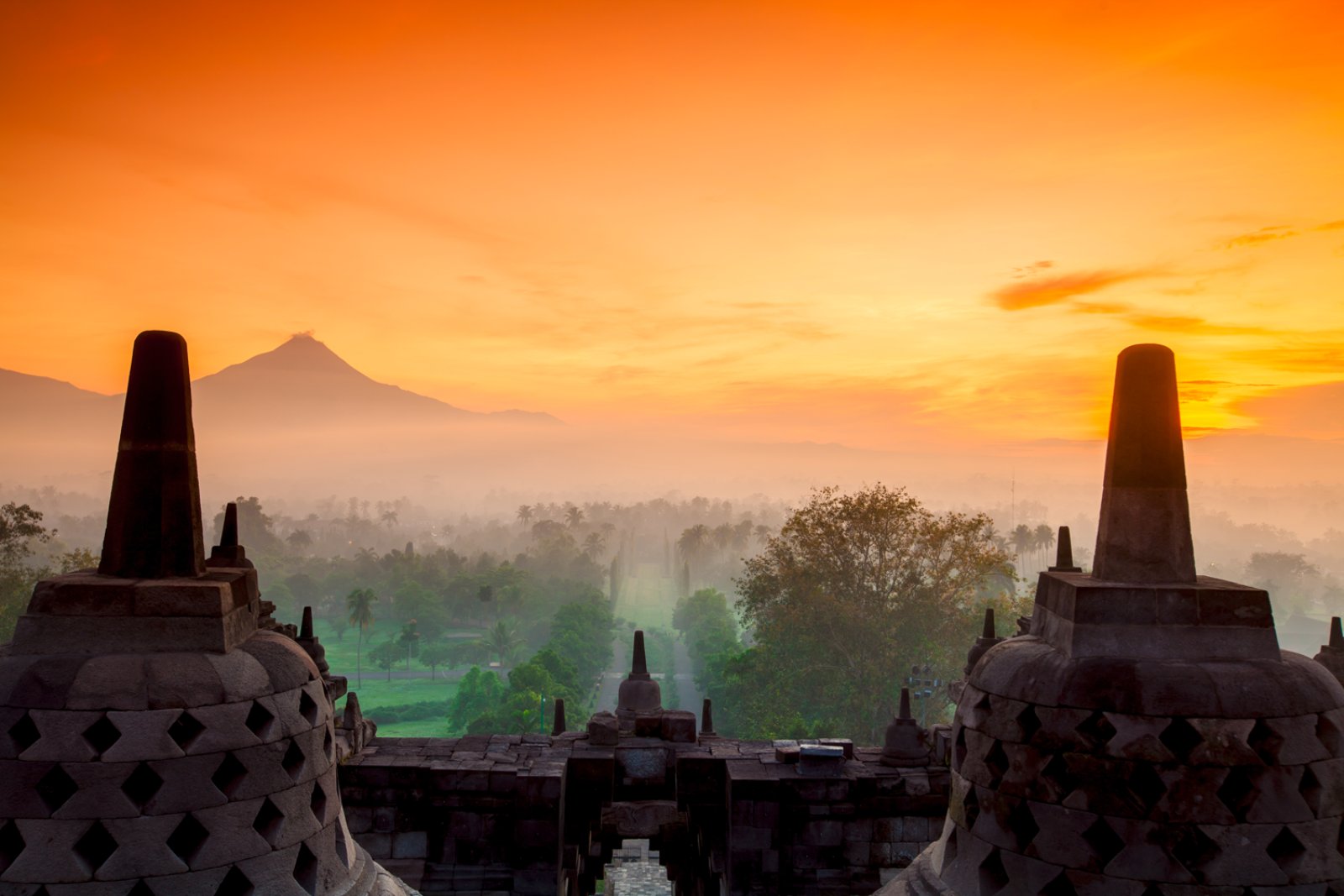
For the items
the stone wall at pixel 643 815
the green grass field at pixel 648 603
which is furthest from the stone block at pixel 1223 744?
the green grass field at pixel 648 603

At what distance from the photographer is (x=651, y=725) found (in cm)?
1180

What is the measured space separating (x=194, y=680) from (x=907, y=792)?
8846 mm

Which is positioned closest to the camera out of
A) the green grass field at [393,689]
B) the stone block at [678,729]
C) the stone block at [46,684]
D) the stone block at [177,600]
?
the stone block at [46,684]

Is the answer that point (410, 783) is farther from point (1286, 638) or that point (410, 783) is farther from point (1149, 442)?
point (1286, 638)

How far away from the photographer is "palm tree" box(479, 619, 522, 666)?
7644 cm

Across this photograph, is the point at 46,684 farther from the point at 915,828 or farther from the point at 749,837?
the point at 915,828

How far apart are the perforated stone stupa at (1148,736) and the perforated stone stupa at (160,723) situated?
4295mm

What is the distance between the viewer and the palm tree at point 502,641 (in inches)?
3009

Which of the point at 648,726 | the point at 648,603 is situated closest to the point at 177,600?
the point at 648,726

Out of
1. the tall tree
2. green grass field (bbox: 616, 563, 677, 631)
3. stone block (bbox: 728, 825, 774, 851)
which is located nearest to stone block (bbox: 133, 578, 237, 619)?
stone block (bbox: 728, 825, 774, 851)

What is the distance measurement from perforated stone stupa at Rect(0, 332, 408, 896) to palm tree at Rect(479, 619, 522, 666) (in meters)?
72.1

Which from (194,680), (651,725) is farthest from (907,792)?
(194,680)

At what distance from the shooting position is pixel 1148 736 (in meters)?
5.37

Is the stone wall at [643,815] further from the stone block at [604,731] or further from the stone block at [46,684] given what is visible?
the stone block at [46,684]
